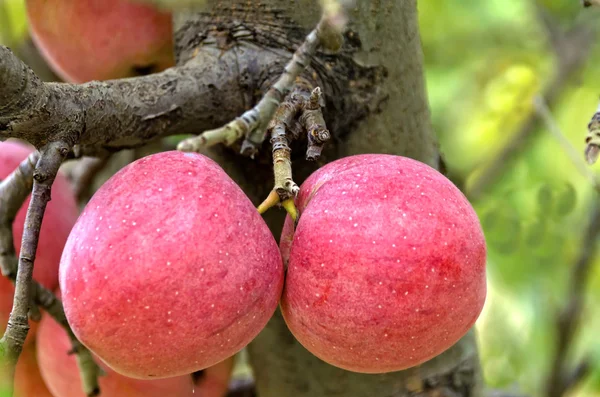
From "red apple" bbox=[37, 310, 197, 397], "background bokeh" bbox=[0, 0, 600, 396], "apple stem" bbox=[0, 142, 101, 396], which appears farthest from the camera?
"background bokeh" bbox=[0, 0, 600, 396]

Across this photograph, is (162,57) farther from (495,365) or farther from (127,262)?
(495,365)

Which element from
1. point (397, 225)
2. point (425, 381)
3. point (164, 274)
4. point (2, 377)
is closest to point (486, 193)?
point (425, 381)

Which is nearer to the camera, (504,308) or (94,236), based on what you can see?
(94,236)

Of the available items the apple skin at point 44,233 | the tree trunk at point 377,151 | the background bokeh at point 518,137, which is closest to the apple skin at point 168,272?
the tree trunk at point 377,151

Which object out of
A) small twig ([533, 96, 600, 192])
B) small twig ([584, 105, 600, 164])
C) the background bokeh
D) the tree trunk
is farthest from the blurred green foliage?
small twig ([584, 105, 600, 164])

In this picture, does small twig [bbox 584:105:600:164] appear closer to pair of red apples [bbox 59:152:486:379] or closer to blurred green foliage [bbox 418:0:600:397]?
pair of red apples [bbox 59:152:486:379]

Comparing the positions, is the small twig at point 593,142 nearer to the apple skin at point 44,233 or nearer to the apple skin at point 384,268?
the apple skin at point 384,268

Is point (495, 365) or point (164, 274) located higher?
point (164, 274)
